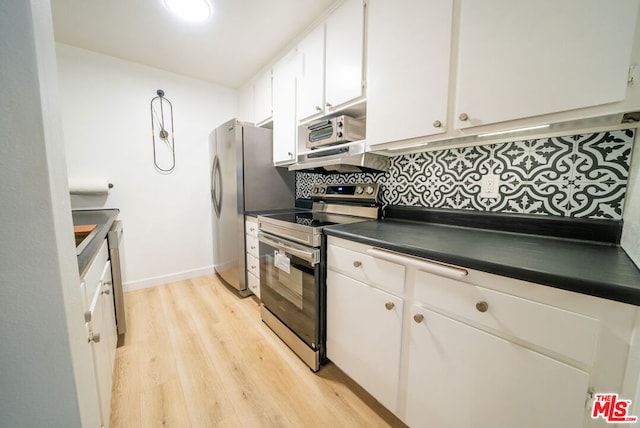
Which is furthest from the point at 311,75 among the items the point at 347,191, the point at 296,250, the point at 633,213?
the point at 633,213

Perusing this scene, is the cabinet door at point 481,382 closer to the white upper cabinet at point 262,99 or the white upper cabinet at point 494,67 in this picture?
the white upper cabinet at point 494,67

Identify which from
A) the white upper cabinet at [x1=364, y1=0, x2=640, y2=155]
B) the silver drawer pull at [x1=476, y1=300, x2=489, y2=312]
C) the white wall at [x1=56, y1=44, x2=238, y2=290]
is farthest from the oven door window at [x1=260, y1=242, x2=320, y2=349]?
the white wall at [x1=56, y1=44, x2=238, y2=290]

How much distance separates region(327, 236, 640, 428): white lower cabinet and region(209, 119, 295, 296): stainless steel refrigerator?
4.49ft

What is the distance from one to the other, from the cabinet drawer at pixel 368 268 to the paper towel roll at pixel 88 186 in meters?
2.35

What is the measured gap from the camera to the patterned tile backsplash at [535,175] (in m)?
0.94

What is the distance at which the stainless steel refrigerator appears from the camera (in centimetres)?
222

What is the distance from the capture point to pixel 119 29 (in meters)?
1.87

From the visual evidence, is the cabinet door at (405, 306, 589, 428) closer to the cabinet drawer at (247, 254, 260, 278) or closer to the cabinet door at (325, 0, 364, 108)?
the cabinet door at (325, 0, 364, 108)

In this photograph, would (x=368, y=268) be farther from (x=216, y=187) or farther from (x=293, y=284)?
(x=216, y=187)

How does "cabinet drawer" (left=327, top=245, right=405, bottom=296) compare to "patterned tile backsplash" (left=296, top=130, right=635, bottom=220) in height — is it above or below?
below

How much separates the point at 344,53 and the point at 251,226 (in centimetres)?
160

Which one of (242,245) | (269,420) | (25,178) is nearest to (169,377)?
(269,420)

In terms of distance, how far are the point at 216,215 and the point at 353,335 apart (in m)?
2.16

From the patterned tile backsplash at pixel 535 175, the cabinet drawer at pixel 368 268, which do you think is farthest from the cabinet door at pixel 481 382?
the patterned tile backsplash at pixel 535 175
